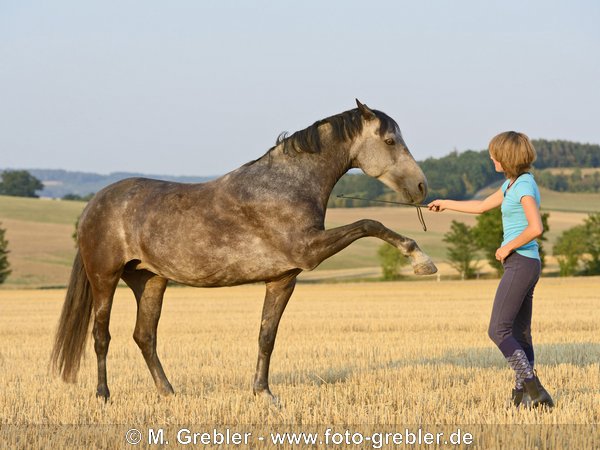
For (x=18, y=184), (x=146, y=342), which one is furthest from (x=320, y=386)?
(x=18, y=184)

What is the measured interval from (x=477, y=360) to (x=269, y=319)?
484cm

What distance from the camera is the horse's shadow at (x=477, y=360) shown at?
35.8 ft

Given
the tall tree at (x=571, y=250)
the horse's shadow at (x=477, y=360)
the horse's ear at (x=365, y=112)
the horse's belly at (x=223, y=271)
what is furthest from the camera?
the tall tree at (x=571, y=250)

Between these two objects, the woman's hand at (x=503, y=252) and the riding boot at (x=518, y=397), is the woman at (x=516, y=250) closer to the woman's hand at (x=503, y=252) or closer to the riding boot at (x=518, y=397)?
the woman's hand at (x=503, y=252)

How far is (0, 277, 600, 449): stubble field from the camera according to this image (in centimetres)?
711

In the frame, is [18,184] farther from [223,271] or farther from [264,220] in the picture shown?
[264,220]

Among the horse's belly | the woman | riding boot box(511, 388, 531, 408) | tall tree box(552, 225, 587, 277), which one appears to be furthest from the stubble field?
tall tree box(552, 225, 587, 277)

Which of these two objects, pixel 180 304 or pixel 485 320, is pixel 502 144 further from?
pixel 180 304

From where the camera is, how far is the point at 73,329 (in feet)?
32.8

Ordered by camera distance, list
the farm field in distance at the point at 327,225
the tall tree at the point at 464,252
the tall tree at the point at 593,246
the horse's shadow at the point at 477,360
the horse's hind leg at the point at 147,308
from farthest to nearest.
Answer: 1. the tall tree at the point at 464,252
2. the farm field in distance at the point at 327,225
3. the tall tree at the point at 593,246
4. the horse's shadow at the point at 477,360
5. the horse's hind leg at the point at 147,308

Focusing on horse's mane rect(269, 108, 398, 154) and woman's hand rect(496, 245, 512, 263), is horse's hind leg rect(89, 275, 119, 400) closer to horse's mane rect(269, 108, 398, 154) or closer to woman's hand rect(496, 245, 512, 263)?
horse's mane rect(269, 108, 398, 154)

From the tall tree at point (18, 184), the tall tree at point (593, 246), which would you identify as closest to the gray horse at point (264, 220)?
the tall tree at point (593, 246)

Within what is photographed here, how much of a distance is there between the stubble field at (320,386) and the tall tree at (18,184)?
122 metres

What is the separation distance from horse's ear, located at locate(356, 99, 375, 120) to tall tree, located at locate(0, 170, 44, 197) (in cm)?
13571
